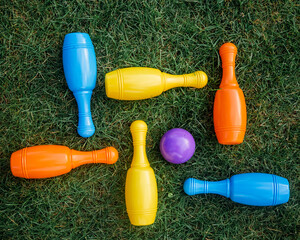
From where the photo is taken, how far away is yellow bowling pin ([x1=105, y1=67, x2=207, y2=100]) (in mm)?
1376

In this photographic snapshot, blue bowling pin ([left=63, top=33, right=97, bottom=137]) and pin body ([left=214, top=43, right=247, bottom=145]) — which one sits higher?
blue bowling pin ([left=63, top=33, right=97, bottom=137])

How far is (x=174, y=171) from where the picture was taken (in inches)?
60.2

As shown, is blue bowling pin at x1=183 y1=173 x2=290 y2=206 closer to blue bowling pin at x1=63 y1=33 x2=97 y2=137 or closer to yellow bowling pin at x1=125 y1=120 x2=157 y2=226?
yellow bowling pin at x1=125 y1=120 x2=157 y2=226

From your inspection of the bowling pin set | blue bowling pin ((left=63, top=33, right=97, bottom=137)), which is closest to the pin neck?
the bowling pin set

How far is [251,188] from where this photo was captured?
1.41 m

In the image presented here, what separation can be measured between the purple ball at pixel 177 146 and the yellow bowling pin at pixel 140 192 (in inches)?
4.2

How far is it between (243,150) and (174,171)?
1.18ft

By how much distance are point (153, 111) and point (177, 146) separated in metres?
0.24

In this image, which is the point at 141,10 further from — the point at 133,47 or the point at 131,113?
the point at 131,113

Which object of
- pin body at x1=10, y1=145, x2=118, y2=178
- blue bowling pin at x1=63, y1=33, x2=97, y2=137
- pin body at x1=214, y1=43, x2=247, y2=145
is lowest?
pin body at x1=10, y1=145, x2=118, y2=178

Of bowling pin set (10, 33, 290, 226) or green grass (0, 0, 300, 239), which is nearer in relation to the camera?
bowling pin set (10, 33, 290, 226)

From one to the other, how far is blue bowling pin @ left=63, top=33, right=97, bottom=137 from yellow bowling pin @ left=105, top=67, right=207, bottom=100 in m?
0.09

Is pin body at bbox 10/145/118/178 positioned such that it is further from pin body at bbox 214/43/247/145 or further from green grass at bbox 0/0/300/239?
pin body at bbox 214/43/247/145

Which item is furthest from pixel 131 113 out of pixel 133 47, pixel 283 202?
pixel 283 202
